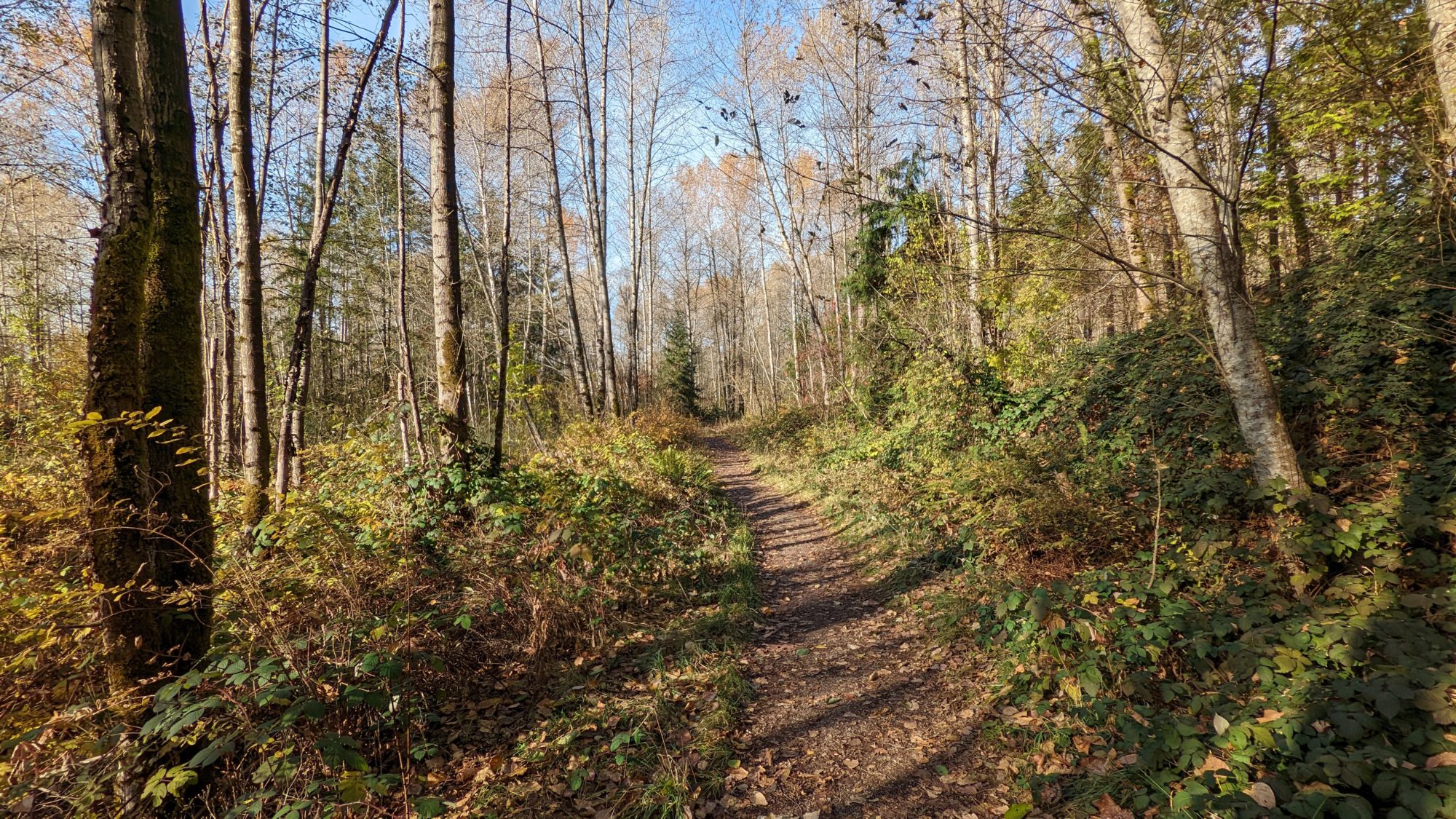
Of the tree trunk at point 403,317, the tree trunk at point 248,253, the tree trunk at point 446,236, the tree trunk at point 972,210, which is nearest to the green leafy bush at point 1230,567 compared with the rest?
the tree trunk at point 972,210

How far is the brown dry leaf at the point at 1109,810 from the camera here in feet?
7.60

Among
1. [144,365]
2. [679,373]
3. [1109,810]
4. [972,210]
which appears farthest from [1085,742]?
[679,373]

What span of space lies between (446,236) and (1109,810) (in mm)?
6703

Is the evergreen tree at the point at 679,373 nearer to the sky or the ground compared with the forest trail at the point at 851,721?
nearer to the sky

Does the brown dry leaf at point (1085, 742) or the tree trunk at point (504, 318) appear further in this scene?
the tree trunk at point (504, 318)

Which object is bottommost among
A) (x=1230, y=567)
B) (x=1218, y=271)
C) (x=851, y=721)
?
(x=851, y=721)

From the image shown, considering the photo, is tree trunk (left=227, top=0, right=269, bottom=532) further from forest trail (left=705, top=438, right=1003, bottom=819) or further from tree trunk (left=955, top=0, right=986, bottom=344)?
tree trunk (left=955, top=0, right=986, bottom=344)

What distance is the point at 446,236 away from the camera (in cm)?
557

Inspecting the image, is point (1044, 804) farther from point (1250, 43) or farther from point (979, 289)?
Result: point (979, 289)

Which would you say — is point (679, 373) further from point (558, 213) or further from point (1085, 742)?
point (1085, 742)

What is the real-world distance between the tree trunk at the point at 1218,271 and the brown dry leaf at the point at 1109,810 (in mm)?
2484

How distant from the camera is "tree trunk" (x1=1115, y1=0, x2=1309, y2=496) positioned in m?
3.45

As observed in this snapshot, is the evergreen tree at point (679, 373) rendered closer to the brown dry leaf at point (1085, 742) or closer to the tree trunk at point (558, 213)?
the tree trunk at point (558, 213)

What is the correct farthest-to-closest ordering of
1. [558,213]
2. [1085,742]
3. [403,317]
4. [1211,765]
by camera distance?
[558,213]
[403,317]
[1085,742]
[1211,765]
